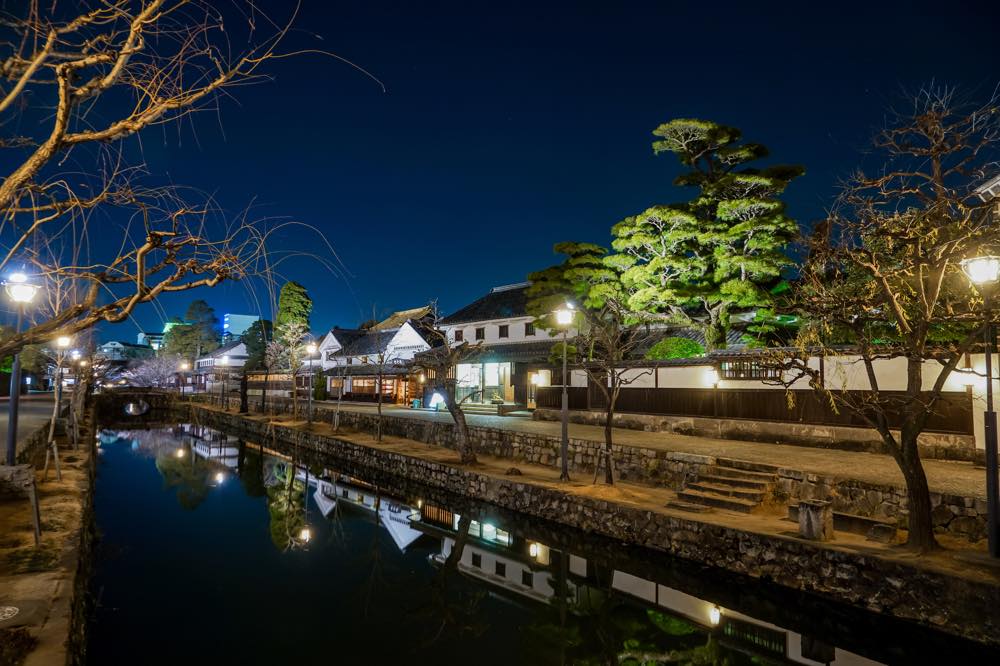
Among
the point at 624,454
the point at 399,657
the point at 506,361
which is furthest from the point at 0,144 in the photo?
the point at 506,361

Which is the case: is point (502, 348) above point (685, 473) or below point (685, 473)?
above

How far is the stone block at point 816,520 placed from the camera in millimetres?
8984

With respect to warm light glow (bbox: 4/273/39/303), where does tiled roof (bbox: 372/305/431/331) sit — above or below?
above

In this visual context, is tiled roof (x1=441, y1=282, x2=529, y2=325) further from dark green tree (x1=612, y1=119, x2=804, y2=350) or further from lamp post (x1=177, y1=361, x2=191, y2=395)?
lamp post (x1=177, y1=361, x2=191, y2=395)

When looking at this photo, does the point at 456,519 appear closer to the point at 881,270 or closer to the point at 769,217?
the point at 881,270

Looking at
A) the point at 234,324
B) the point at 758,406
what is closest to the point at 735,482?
the point at 758,406

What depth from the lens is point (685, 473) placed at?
1325cm

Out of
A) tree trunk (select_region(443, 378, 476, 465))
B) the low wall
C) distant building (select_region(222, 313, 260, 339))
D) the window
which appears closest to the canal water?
tree trunk (select_region(443, 378, 476, 465))

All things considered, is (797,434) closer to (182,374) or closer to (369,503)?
(369,503)

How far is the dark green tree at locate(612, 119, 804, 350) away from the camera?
18.4 m

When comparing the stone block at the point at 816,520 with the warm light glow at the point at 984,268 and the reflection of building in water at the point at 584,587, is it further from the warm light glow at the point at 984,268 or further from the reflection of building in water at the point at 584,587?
the warm light glow at the point at 984,268

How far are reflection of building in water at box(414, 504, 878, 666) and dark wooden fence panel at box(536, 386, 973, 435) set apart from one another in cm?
536

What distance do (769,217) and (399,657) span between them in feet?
56.6

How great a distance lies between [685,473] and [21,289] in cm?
1392
